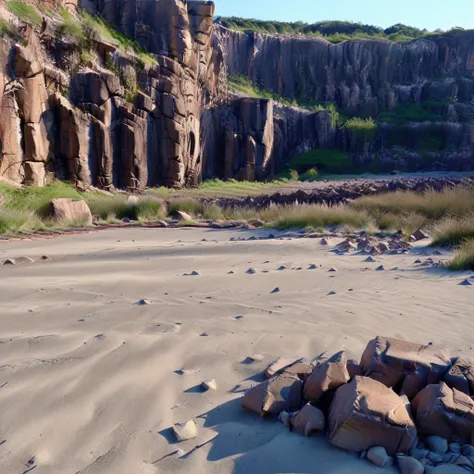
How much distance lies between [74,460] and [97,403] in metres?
0.52

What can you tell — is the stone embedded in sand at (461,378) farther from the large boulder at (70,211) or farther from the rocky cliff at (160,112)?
the rocky cliff at (160,112)

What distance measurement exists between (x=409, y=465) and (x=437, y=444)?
23cm

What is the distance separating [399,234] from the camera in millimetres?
11219

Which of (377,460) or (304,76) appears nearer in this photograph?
(377,460)

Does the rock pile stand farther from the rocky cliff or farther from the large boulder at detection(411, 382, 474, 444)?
the rocky cliff

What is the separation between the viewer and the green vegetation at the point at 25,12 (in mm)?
23578

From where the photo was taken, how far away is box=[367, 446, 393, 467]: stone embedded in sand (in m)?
2.16

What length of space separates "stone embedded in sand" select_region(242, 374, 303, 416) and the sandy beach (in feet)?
0.21

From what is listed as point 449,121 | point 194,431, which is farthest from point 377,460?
point 449,121

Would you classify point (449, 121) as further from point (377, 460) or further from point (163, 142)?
point (377, 460)

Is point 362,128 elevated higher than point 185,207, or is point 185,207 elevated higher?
point 362,128

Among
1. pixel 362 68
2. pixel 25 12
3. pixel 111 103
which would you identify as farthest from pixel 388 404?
pixel 362 68

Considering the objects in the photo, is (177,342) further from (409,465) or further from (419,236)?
(419,236)

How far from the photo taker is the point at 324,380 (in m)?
2.65
